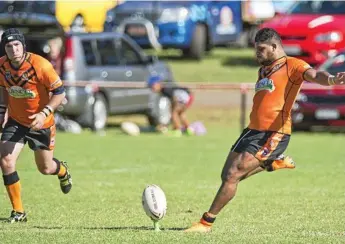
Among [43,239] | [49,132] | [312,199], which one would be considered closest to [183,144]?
[312,199]

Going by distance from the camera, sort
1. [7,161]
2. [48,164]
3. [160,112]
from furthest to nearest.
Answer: [160,112]
[48,164]
[7,161]

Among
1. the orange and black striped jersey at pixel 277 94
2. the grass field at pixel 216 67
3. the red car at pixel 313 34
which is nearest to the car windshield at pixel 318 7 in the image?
the red car at pixel 313 34

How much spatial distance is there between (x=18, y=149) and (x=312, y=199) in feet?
12.1

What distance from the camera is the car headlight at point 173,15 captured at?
2880 centimetres

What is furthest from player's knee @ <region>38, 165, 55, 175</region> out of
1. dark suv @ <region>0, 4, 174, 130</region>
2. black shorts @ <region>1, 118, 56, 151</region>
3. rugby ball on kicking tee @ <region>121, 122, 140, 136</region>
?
rugby ball on kicking tee @ <region>121, 122, 140, 136</region>

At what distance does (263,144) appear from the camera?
371 inches

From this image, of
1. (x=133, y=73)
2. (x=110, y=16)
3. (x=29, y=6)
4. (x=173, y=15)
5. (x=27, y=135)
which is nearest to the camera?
(x=27, y=135)

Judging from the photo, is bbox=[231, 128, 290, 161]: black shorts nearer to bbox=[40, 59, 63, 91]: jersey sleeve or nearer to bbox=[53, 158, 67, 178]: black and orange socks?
bbox=[40, 59, 63, 91]: jersey sleeve

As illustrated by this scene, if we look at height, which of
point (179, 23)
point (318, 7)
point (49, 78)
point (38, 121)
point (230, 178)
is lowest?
point (179, 23)

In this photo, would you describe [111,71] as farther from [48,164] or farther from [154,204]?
[154,204]

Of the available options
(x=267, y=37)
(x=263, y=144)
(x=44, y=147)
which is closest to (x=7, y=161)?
(x=44, y=147)

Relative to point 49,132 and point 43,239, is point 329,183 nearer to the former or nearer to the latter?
point 49,132

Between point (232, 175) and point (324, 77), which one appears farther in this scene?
point (232, 175)

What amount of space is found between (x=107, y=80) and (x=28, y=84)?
11441mm
